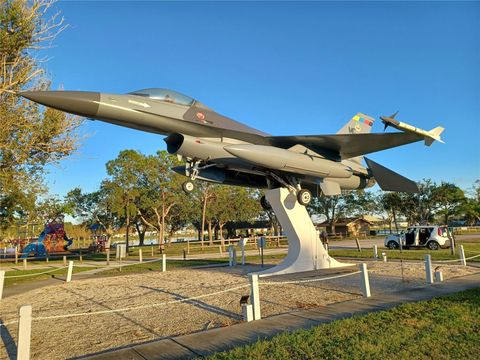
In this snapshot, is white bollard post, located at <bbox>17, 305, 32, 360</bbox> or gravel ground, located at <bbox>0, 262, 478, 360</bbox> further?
gravel ground, located at <bbox>0, 262, 478, 360</bbox>

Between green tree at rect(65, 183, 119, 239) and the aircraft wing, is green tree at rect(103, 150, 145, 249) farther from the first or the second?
the aircraft wing

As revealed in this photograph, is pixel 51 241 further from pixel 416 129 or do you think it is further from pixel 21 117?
pixel 416 129

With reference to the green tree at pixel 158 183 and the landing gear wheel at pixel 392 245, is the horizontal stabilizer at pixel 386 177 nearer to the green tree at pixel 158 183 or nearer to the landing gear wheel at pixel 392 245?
the landing gear wheel at pixel 392 245

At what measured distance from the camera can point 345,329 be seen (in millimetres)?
5168

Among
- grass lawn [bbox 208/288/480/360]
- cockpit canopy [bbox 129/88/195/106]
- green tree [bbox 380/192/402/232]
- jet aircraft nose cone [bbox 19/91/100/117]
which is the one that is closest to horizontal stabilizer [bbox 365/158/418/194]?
cockpit canopy [bbox 129/88/195/106]

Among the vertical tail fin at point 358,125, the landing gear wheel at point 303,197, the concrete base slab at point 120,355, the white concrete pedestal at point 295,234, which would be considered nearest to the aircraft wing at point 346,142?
the landing gear wheel at point 303,197

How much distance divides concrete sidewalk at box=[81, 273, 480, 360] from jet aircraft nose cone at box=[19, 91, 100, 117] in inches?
232

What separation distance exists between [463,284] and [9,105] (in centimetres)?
1780

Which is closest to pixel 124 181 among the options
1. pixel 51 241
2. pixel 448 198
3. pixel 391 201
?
pixel 51 241

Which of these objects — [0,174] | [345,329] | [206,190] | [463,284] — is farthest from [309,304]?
[206,190]

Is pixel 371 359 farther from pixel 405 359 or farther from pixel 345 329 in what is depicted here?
pixel 345 329

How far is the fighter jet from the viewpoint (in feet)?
29.9

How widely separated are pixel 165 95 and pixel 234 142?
2604 millimetres

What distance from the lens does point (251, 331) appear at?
5.54 m
